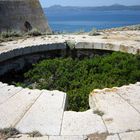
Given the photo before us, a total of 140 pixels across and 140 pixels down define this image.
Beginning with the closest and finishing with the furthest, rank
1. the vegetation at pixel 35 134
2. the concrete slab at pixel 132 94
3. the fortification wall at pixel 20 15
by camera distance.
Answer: the vegetation at pixel 35 134 < the concrete slab at pixel 132 94 < the fortification wall at pixel 20 15

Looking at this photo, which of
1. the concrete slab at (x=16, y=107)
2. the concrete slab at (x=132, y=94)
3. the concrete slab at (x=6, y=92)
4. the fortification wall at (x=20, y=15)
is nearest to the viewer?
the concrete slab at (x=16, y=107)

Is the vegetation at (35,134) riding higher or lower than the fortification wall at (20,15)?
lower

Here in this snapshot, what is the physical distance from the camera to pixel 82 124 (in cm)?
393

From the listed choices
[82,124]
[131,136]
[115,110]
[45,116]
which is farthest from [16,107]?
[131,136]

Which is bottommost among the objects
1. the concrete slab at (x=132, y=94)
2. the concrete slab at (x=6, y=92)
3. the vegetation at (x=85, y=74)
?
the vegetation at (x=85, y=74)

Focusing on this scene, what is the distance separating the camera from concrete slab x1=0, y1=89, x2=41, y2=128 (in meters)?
4.03

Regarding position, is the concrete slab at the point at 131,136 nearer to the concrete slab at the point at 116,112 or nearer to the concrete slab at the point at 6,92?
the concrete slab at the point at 116,112

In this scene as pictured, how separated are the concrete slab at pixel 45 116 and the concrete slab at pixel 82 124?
0.30 ft

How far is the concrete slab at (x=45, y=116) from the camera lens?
12.6ft

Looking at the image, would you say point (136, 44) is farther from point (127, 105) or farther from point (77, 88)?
point (127, 105)

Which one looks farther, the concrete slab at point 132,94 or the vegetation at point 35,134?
the concrete slab at point 132,94

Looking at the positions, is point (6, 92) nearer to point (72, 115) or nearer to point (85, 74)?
point (72, 115)

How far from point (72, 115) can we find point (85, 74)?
2.75 meters

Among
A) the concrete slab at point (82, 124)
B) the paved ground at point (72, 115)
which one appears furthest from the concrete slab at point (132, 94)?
the concrete slab at point (82, 124)
